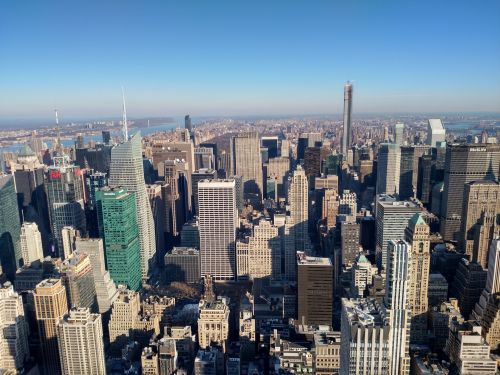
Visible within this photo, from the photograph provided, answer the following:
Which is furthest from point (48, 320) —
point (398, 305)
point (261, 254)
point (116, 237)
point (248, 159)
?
point (248, 159)

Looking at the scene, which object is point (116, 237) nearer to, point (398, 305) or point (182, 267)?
point (182, 267)

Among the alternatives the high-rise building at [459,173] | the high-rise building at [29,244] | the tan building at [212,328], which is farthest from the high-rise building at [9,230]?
the high-rise building at [459,173]

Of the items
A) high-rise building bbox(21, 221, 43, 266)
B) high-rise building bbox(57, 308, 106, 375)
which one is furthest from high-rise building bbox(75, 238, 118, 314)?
high-rise building bbox(57, 308, 106, 375)

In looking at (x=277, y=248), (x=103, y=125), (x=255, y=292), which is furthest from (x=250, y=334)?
(x=103, y=125)

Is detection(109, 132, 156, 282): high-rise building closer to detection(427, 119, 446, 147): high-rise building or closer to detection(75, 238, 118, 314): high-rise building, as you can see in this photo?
detection(75, 238, 118, 314): high-rise building

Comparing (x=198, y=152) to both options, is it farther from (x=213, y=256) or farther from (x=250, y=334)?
(x=250, y=334)

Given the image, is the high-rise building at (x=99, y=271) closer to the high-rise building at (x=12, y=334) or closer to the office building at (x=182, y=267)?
the office building at (x=182, y=267)

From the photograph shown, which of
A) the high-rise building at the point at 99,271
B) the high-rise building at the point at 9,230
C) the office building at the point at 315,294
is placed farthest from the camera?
the high-rise building at the point at 9,230
